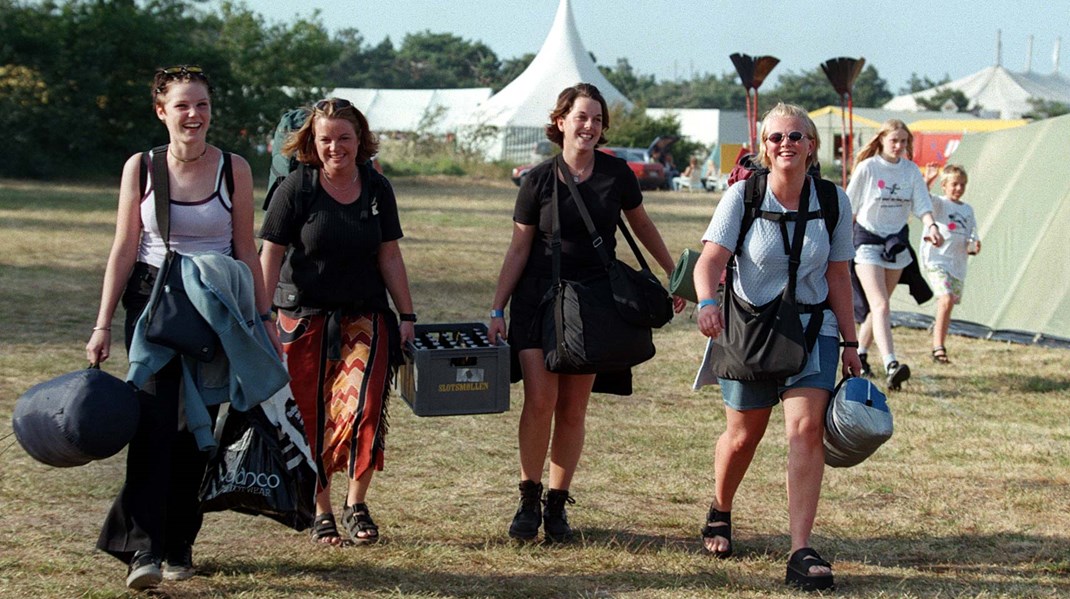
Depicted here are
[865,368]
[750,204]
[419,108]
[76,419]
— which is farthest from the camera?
[419,108]

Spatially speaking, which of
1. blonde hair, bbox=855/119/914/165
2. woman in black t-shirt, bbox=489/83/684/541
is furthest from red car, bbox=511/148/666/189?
woman in black t-shirt, bbox=489/83/684/541

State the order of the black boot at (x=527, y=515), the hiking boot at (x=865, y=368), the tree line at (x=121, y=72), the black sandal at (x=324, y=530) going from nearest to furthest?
the black sandal at (x=324, y=530)
the black boot at (x=527, y=515)
the hiking boot at (x=865, y=368)
the tree line at (x=121, y=72)

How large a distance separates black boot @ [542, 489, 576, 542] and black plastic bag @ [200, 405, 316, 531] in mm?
1189

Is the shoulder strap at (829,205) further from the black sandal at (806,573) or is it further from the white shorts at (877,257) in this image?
the white shorts at (877,257)

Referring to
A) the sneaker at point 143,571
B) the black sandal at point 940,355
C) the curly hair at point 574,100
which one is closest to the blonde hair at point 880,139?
the black sandal at point 940,355

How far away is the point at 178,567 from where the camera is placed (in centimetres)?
465

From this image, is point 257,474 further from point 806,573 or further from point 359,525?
point 806,573

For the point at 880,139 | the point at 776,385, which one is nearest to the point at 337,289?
the point at 776,385

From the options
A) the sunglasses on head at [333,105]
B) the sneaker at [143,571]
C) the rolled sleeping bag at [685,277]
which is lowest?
the sneaker at [143,571]

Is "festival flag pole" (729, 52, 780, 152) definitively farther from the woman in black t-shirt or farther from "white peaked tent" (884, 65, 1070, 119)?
"white peaked tent" (884, 65, 1070, 119)

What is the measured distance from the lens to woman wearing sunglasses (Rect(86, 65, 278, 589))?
4.42 metres

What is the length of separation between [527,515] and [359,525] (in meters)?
0.69

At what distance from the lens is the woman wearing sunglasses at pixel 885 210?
8.82 meters

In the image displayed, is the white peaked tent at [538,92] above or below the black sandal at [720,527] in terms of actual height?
above
